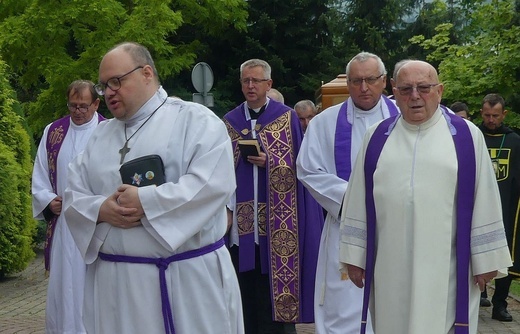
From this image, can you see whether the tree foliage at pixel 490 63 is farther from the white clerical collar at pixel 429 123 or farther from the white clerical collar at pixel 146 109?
the white clerical collar at pixel 146 109

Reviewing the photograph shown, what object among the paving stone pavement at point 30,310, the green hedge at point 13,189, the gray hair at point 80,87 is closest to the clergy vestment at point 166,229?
the gray hair at point 80,87

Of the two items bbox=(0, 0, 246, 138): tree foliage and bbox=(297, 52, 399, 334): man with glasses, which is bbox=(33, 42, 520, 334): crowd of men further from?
bbox=(0, 0, 246, 138): tree foliage

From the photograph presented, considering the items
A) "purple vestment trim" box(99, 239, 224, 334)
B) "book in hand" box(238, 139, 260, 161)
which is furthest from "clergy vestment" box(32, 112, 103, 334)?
"purple vestment trim" box(99, 239, 224, 334)

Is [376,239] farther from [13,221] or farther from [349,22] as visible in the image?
[349,22]

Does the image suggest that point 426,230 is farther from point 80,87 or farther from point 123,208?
point 80,87

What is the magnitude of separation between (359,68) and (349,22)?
2582 cm

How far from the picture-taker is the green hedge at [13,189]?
1197cm

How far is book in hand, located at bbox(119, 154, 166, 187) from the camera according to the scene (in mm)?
4625

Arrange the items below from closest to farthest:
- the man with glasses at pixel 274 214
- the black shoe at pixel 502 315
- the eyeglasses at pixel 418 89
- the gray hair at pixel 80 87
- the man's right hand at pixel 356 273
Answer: the eyeglasses at pixel 418 89 < the man's right hand at pixel 356 273 < the gray hair at pixel 80 87 < the man with glasses at pixel 274 214 < the black shoe at pixel 502 315

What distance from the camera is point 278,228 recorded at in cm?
802

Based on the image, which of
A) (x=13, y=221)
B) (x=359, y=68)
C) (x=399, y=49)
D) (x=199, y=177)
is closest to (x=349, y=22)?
(x=399, y=49)

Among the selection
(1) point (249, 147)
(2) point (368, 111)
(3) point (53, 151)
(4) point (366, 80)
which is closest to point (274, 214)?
(1) point (249, 147)

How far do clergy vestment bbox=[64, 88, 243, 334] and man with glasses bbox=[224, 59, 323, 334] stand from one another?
3037 mm

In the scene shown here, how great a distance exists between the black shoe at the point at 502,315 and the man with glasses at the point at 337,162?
306 cm
